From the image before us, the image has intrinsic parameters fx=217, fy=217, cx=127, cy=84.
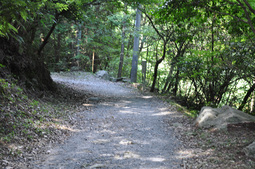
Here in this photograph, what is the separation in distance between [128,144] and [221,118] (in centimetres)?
311

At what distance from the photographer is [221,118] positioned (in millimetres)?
6801

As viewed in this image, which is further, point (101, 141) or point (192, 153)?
point (101, 141)

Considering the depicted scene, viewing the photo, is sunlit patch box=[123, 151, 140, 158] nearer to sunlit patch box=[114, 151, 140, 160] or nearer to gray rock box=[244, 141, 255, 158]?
sunlit patch box=[114, 151, 140, 160]

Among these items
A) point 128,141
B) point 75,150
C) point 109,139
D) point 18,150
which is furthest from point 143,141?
point 18,150

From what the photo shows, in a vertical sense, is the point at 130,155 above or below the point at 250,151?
below

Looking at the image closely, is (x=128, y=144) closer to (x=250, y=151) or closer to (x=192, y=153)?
(x=192, y=153)

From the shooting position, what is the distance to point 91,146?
5.61 metres

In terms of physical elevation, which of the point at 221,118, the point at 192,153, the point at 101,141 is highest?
the point at 221,118

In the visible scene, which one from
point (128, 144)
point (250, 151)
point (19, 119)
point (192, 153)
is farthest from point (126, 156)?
point (19, 119)

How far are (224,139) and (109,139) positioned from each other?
3.14 meters

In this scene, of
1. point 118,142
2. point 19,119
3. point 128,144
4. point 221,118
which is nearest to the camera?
point 19,119

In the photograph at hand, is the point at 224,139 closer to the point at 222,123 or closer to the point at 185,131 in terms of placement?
the point at 222,123

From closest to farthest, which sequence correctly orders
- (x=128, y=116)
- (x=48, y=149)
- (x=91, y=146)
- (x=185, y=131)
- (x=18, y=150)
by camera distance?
(x=18, y=150) → (x=48, y=149) → (x=91, y=146) → (x=185, y=131) → (x=128, y=116)

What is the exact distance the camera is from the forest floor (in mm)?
4402
